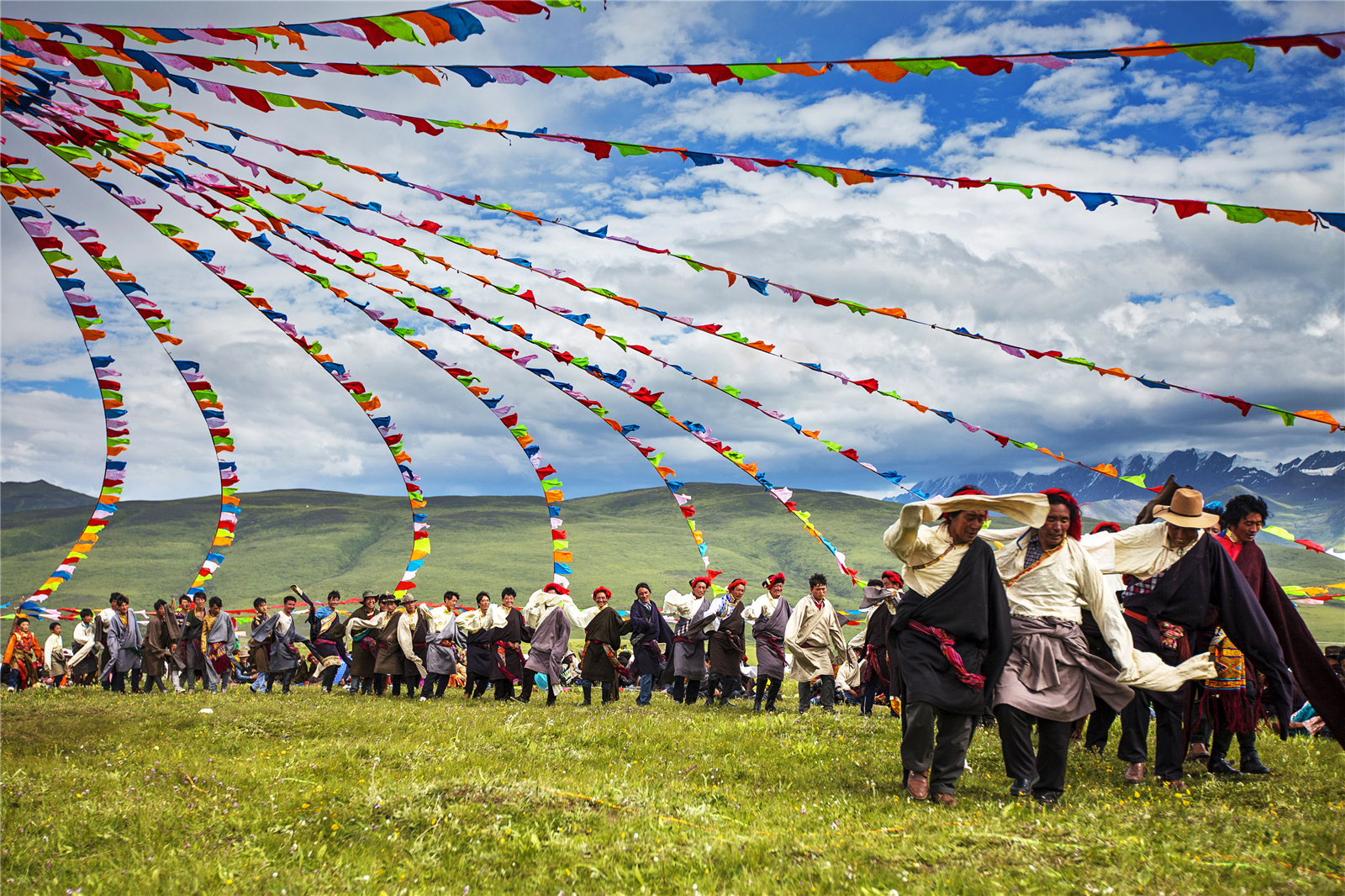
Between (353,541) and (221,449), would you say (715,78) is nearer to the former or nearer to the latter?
(221,449)

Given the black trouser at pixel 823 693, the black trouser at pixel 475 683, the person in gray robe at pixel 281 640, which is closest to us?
the black trouser at pixel 823 693

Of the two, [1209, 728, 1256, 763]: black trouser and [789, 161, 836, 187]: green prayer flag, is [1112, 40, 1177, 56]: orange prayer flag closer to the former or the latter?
[789, 161, 836, 187]: green prayer flag

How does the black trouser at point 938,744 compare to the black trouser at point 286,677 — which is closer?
the black trouser at point 938,744

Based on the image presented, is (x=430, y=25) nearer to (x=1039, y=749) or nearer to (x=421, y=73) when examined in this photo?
(x=421, y=73)

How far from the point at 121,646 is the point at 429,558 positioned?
12490 cm

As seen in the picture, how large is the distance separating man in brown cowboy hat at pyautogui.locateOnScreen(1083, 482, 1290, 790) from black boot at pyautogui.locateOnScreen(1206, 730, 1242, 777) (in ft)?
1.27

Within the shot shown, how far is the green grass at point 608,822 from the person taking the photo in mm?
5461

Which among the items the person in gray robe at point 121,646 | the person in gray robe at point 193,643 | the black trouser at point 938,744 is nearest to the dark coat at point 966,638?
the black trouser at point 938,744

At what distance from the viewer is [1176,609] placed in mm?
8773

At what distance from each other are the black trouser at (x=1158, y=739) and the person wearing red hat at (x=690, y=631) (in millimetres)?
9527

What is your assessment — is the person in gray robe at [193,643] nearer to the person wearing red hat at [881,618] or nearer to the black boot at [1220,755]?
the person wearing red hat at [881,618]

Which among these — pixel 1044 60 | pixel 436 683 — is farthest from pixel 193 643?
pixel 1044 60

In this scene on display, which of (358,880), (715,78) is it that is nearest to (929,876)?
(358,880)

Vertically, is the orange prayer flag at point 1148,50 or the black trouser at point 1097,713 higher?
the orange prayer flag at point 1148,50
